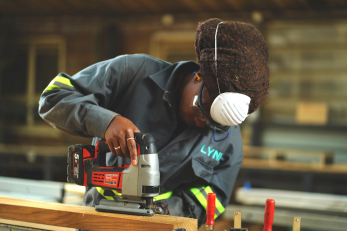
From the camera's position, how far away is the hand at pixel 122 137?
4.45ft

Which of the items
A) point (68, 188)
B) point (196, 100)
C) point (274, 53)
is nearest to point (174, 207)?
point (196, 100)

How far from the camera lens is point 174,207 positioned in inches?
70.0

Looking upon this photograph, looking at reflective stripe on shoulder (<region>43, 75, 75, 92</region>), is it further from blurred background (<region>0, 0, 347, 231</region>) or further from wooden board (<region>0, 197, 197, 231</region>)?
blurred background (<region>0, 0, 347, 231</region>)

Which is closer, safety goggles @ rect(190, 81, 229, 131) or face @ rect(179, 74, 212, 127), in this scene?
safety goggles @ rect(190, 81, 229, 131)

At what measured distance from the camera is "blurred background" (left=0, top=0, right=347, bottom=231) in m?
5.66

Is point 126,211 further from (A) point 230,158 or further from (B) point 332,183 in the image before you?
(B) point 332,183

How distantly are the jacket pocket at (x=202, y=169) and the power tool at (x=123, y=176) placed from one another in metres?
0.37

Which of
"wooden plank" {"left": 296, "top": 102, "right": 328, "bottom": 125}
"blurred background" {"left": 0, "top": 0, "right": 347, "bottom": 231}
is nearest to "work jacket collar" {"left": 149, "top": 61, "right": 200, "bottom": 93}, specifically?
"blurred background" {"left": 0, "top": 0, "right": 347, "bottom": 231}

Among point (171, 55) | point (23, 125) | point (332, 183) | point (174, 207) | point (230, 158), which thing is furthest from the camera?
point (23, 125)

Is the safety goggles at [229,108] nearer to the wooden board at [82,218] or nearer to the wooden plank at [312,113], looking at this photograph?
the wooden board at [82,218]

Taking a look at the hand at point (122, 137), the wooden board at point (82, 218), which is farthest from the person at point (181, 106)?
the wooden board at point (82, 218)

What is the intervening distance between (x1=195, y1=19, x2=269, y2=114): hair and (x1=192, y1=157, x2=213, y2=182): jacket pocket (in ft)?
1.39

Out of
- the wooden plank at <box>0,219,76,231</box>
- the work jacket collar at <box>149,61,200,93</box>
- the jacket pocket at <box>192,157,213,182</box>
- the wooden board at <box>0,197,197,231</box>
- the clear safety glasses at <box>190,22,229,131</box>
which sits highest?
the work jacket collar at <box>149,61,200,93</box>

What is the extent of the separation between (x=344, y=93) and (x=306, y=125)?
827 millimetres
